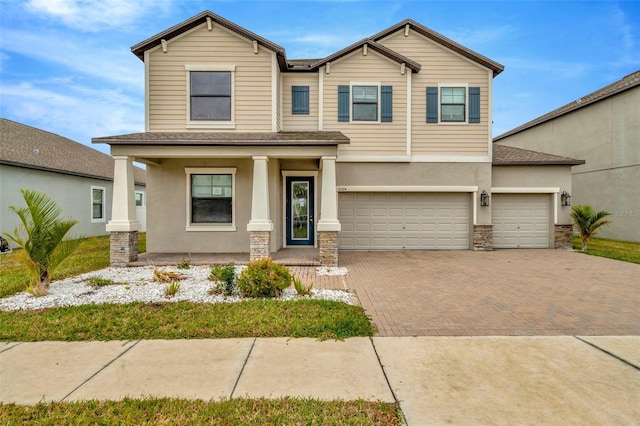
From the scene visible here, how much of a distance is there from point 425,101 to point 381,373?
36.0 feet

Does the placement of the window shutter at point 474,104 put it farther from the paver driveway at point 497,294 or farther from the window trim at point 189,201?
the window trim at point 189,201

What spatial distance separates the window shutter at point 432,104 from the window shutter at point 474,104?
4.18ft

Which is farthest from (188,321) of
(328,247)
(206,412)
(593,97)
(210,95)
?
(593,97)

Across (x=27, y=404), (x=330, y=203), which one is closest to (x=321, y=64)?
(x=330, y=203)

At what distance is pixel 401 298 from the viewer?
247 inches

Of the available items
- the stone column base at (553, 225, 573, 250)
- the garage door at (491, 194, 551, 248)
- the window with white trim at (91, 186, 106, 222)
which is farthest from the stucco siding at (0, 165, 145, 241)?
the stone column base at (553, 225, 573, 250)

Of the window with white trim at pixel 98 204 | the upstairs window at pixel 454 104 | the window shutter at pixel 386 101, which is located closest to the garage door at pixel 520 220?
the upstairs window at pixel 454 104

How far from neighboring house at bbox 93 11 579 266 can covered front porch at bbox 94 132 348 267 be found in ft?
0.16

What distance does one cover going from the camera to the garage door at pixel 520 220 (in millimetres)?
13000

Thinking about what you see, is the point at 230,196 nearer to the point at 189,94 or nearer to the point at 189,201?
the point at 189,201

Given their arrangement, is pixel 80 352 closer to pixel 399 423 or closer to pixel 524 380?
pixel 399 423

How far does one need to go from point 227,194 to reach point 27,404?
861cm

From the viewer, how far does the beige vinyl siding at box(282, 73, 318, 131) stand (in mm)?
12047

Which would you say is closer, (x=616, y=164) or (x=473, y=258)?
(x=473, y=258)
